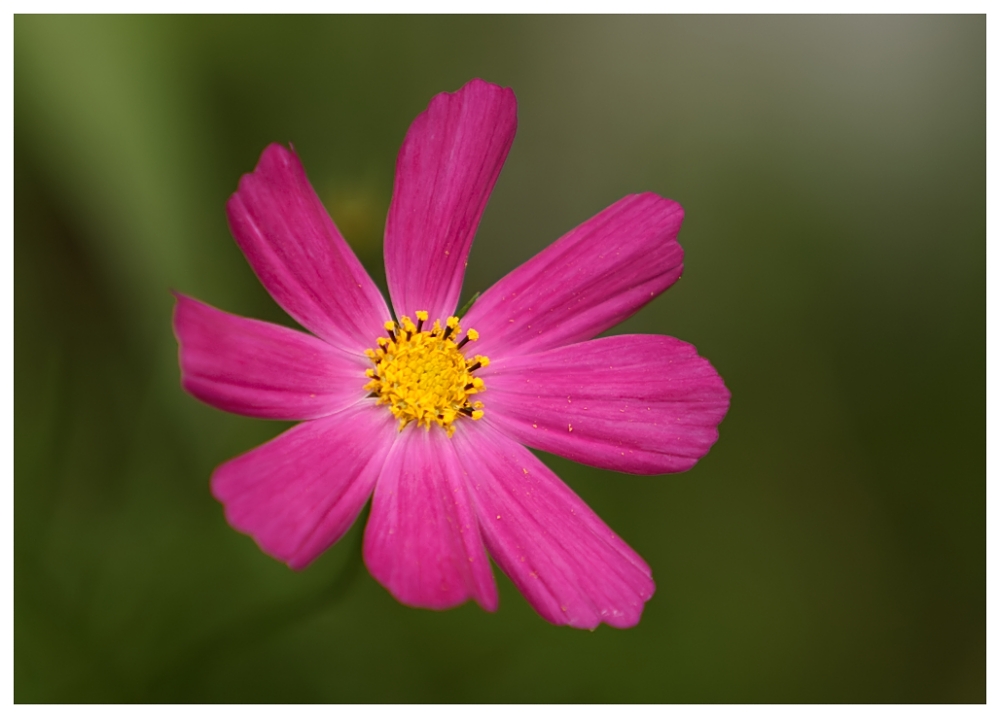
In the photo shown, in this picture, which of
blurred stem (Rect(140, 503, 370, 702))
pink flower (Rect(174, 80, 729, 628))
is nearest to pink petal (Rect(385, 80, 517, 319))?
pink flower (Rect(174, 80, 729, 628))

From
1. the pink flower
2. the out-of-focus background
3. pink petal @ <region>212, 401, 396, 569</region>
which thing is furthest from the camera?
the out-of-focus background

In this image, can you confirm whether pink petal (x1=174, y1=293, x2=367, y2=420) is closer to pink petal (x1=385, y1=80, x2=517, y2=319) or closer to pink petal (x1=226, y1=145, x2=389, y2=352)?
pink petal (x1=226, y1=145, x2=389, y2=352)

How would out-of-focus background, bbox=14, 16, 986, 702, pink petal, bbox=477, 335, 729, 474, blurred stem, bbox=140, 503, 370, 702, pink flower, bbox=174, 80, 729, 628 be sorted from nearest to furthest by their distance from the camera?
pink flower, bbox=174, 80, 729, 628 → pink petal, bbox=477, 335, 729, 474 → blurred stem, bbox=140, 503, 370, 702 → out-of-focus background, bbox=14, 16, 986, 702

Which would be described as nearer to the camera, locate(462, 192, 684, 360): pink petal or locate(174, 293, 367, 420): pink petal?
locate(174, 293, 367, 420): pink petal

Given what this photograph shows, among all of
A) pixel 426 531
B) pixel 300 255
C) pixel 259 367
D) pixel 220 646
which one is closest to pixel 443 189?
pixel 300 255

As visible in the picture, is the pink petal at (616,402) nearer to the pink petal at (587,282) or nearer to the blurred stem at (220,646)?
the pink petal at (587,282)

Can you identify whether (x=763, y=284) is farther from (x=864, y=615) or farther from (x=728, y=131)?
(x=864, y=615)

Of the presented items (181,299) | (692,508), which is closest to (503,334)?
(181,299)
